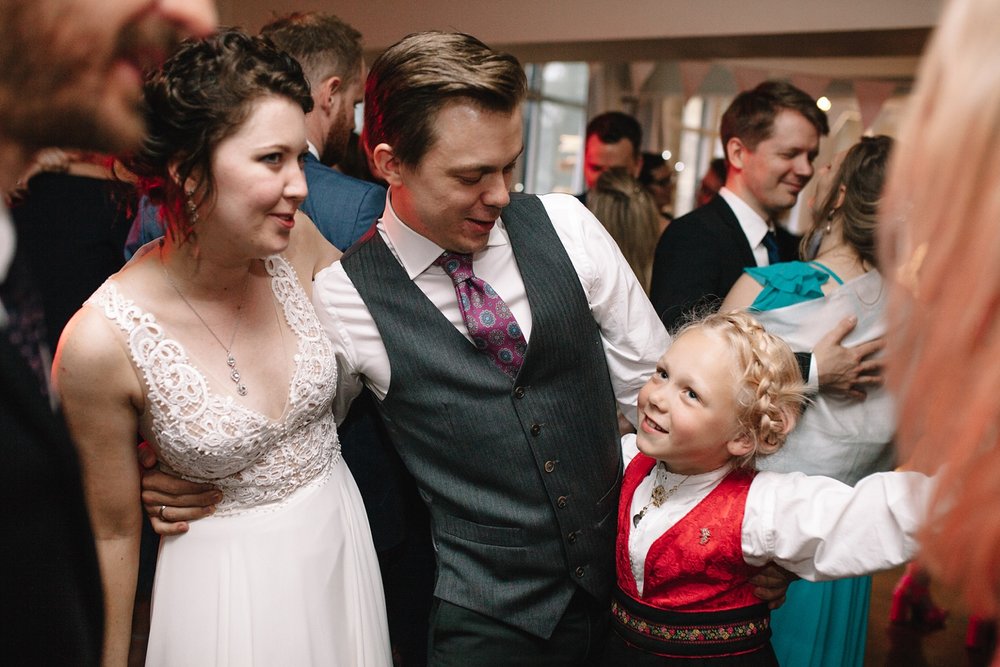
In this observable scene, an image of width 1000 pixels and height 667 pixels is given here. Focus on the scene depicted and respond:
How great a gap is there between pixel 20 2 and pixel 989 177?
0.76 meters

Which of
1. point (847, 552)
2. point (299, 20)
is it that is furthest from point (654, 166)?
point (847, 552)

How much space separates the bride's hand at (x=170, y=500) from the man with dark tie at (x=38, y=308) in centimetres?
52

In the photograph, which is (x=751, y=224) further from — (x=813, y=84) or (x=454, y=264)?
(x=813, y=84)

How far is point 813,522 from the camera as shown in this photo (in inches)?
52.4

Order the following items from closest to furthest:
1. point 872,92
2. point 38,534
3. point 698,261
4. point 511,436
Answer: point 38,534
point 511,436
point 698,261
point 872,92

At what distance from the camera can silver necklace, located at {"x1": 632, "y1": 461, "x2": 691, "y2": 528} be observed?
5.11 ft

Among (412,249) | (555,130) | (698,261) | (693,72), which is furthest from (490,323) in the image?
(555,130)

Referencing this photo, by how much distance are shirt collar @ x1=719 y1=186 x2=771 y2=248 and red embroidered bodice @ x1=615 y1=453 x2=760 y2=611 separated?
3.83ft

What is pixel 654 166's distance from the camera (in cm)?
486

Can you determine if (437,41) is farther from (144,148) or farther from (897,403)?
(897,403)

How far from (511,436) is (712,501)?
384mm

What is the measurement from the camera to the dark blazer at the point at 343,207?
6.30 ft

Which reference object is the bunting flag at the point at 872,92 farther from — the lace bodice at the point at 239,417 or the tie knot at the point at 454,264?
the lace bodice at the point at 239,417

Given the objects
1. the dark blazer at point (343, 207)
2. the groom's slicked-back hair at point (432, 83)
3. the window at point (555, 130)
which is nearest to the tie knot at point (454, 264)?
the groom's slicked-back hair at point (432, 83)
